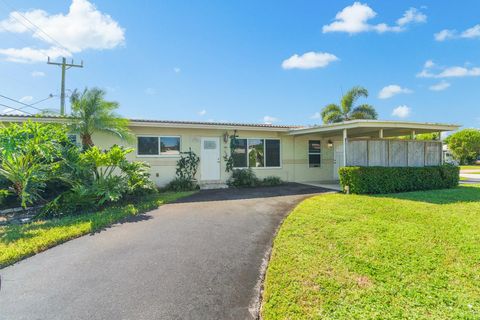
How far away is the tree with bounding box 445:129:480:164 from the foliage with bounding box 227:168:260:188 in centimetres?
3847

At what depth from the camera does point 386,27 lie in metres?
11.8

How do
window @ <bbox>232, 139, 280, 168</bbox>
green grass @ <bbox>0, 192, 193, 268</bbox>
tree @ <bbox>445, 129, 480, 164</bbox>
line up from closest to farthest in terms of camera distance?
1. green grass @ <bbox>0, 192, 193, 268</bbox>
2. window @ <bbox>232, 139, 280, 168</bbox>
3. tree @ <bbox>445, 129, 480, 164</bbox>

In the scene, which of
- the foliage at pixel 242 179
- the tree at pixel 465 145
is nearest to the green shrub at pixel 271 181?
the foliage at pixel 242 179

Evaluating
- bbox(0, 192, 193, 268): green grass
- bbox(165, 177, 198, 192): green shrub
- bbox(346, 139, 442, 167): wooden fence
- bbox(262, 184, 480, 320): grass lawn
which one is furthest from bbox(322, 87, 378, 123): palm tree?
bbox(0, 192, 193, 268): green grass

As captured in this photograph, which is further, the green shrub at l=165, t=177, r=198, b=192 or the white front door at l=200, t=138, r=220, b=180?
the white front door at l=200, t=138, r=220, b=180

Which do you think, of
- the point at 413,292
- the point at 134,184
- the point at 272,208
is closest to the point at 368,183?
the point at 272,208

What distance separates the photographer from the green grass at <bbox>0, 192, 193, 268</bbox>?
3979mm

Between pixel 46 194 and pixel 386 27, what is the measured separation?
15.5 metres

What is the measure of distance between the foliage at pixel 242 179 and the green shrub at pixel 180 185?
1.76 meters

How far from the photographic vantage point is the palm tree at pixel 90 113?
27.9 ft

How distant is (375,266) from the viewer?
3430mm

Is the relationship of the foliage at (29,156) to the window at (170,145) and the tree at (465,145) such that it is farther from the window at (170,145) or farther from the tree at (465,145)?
the tree at (465,145)

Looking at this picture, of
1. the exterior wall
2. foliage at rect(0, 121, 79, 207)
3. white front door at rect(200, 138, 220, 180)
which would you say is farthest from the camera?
white front door at rect(200, 138, 220, 180)

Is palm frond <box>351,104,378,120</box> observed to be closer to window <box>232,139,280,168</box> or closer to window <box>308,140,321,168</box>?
window <box>308,140,321,168</box>
